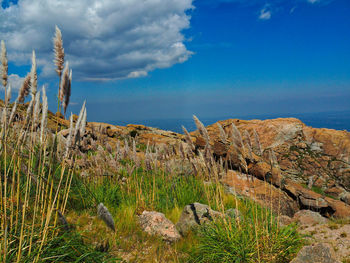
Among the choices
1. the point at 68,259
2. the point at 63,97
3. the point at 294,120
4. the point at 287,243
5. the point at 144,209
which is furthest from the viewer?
the point at 294,120

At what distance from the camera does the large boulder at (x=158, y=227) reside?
4.35 m

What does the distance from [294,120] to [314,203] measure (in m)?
4.21

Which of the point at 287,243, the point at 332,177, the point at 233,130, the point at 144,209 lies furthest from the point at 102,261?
the point at 332,177

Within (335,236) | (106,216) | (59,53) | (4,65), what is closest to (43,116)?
(59,53)

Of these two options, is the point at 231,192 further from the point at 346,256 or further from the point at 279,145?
the point at 279,145

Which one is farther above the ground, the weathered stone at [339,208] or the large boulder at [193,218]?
the large boulder at [193,218]

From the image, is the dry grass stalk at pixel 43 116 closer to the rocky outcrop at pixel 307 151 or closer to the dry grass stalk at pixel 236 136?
the dry grass stalk at pixel 236 136

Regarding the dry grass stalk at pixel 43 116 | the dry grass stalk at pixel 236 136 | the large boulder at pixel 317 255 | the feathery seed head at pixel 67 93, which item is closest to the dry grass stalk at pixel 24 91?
the dry grass stalk at pixel 43 116

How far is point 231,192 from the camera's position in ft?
24.2

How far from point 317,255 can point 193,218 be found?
7.51ft

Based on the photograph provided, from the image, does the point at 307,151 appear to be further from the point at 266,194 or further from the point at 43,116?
the point at 43,116

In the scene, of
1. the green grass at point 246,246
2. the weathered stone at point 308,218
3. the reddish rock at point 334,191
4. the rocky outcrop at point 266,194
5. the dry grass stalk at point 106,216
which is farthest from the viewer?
the reddish rock at point 334,191

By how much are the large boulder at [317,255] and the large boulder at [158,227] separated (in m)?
2.16

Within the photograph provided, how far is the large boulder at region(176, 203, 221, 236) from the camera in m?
4.63
